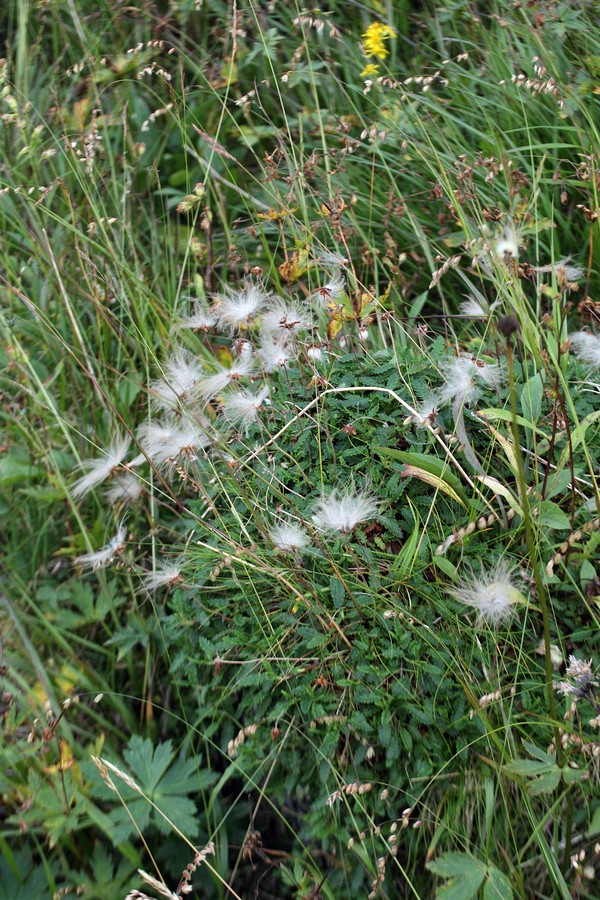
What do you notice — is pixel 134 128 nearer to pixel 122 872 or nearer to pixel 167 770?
pixel 167 770

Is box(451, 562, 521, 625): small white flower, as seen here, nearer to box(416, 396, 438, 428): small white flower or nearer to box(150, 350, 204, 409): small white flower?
box(416, 396, 438, 428): small white flower

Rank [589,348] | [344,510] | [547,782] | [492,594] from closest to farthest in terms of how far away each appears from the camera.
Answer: [547,782] < [492,594] < [344,510] < [589,348]

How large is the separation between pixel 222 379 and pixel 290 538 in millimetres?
446

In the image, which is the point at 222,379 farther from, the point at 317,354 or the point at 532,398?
the point at 532,398

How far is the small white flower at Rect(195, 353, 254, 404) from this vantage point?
186 cm

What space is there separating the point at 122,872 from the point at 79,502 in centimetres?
94

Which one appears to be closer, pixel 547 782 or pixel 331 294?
pixel 547 782

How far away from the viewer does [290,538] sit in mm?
1631

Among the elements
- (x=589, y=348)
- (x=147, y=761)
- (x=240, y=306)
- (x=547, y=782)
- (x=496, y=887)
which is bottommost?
(x=147, y=761)

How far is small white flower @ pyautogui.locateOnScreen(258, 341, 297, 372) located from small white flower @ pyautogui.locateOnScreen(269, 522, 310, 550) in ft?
1.32

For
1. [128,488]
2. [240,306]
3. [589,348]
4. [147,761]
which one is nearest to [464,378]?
[589,348]

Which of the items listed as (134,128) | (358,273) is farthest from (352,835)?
(134,128)

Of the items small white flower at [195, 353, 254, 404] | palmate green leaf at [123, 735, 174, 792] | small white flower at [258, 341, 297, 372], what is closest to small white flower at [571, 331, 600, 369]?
small white flower at [258, 341, 297, 372]

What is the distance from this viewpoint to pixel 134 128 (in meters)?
3.06
